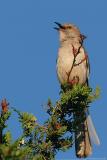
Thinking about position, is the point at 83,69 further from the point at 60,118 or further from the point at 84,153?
the point at 60,118

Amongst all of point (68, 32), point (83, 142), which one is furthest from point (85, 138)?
point (68, 32)

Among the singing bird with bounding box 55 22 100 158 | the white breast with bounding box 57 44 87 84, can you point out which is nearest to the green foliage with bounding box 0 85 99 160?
the singing bird with bounding box 55 22 100 158

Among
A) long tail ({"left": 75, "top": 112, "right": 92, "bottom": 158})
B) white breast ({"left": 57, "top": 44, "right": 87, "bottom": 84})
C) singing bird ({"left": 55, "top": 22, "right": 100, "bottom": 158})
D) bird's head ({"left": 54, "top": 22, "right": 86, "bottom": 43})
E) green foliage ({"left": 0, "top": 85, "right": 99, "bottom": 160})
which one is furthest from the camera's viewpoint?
bird's head ({"left": 54, "top": 22, "right": 86, "bottom": 43})

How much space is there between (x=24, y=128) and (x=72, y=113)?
1424 millimetres

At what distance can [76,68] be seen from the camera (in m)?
9.27

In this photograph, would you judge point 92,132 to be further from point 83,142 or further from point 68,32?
point 68,32

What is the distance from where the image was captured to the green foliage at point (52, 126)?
5020 millimetres

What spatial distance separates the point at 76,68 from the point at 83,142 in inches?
75.2

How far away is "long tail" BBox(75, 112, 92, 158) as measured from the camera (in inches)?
293

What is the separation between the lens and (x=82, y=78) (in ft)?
30.7

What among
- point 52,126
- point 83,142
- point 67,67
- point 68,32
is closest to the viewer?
point 52,126

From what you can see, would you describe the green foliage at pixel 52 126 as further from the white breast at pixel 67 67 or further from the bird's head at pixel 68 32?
the bird's head at pixel 68 32

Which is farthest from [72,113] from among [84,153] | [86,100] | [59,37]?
[59,37]

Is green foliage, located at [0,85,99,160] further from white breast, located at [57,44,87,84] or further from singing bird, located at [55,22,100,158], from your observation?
white breast, located at [57,44,87,84]
